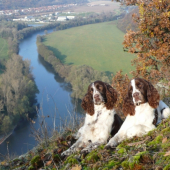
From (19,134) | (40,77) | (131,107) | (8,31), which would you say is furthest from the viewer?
(8,31)

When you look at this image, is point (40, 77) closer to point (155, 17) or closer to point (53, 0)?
point (155, 17)

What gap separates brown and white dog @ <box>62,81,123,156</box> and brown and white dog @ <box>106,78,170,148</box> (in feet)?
1.08

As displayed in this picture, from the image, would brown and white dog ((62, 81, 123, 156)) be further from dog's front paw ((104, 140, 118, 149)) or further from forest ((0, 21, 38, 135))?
forest ((0, 21, 38, 135))

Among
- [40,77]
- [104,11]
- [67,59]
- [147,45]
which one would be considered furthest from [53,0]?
[147,45]

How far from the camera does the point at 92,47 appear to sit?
2625 inches

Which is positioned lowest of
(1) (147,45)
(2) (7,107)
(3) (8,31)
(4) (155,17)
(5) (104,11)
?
(2) (7,107)

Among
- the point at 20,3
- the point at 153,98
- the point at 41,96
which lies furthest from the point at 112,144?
the point at 20,3

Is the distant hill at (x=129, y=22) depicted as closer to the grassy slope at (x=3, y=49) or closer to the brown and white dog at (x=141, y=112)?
the brown and white dog at (x=141, y=112)

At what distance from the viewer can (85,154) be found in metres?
3.82

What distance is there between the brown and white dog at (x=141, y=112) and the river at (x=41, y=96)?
945 centimetres

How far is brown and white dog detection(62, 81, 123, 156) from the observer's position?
4340mm

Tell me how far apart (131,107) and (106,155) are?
114cm

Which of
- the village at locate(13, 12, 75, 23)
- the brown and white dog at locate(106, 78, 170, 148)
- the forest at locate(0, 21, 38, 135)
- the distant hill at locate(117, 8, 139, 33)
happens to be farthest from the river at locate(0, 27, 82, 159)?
the village at locate(13, 12, 75, 23)

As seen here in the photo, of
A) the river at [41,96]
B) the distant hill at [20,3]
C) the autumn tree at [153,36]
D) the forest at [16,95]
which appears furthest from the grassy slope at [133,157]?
the distant hill at [20,3]
